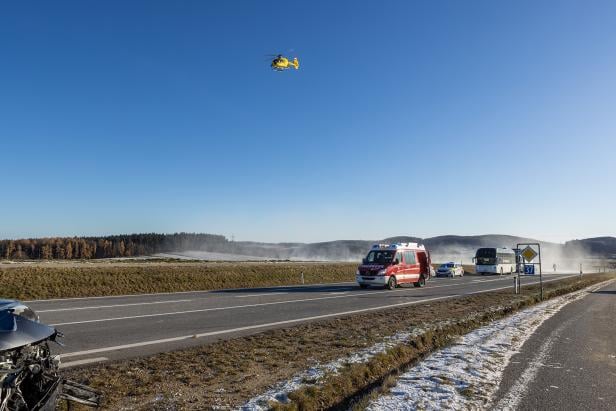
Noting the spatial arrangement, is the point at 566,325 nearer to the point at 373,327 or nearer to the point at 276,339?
the point at 373,327

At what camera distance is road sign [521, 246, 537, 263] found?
2020cm

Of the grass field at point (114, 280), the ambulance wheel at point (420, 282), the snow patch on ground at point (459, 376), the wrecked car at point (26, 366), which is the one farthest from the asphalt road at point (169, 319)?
the ambulance wheel at point (420, 282)

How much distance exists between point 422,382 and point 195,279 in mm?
25506

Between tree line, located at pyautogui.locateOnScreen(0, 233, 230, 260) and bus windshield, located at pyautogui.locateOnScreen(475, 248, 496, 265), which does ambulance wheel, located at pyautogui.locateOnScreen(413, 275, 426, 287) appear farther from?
tree line, located at pyautogui.locateOnScreen(0, 233, 230, 260)

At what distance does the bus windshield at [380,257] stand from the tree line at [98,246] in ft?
400

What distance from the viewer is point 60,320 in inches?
469

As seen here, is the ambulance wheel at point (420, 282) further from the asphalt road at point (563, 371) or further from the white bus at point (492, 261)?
the white bus at point (492, 261)

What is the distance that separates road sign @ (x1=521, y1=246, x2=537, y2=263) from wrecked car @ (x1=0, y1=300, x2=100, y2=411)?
20.0 metres

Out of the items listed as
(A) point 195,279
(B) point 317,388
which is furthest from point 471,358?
(A) point 195,279

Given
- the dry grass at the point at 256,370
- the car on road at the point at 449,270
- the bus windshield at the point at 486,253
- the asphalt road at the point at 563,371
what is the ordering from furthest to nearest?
the bus windshield at the point at 486,253 → the car on road at the point at 449,270 → the asphalt road at the point at 563,371 → the dry grass at the point at 256,370

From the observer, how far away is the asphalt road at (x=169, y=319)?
8.73m

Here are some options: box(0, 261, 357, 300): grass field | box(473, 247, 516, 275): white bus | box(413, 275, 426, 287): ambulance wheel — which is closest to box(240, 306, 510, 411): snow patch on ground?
box(0, 261, 357, 300): grass field

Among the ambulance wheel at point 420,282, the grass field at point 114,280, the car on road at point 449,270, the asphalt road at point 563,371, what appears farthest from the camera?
the car on road at point 449,270

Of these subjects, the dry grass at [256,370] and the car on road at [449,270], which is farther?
the car on road at [449,270]
